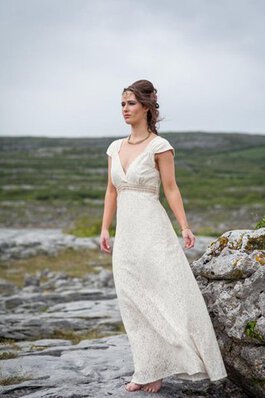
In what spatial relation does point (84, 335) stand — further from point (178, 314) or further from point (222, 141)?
point (222, 141)

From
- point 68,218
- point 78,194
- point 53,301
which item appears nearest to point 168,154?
point 53,301

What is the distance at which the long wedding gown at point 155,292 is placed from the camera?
6.63 metres

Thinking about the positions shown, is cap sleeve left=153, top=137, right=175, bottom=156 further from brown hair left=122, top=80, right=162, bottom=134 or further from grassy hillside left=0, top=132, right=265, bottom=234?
grassy hillside left=0, top=132, right=265, bottom=234

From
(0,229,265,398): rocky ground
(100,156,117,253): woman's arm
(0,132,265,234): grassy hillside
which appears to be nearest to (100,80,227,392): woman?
(100,156,117,253): woman's arm

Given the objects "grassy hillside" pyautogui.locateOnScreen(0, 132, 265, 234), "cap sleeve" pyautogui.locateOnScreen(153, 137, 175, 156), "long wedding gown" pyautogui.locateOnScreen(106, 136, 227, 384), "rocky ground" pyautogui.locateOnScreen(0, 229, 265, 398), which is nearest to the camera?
"long wedding gown" pyautogui.locateOnScreen(106, 136, 227, 384)

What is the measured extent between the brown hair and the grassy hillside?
2057mm

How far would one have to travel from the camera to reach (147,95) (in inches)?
282

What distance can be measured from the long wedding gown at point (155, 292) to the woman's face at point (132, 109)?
0.33 m

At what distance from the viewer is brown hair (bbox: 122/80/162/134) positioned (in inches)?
281

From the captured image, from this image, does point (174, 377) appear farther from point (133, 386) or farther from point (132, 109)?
point (132, 109)

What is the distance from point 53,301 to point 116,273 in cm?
938

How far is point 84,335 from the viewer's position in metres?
12.1

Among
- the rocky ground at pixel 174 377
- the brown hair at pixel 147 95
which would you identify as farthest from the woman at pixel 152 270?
the rocky ground at pixel 174 377

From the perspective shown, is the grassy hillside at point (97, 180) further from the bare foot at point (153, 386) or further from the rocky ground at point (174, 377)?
the bare foot at point (153, 386)
